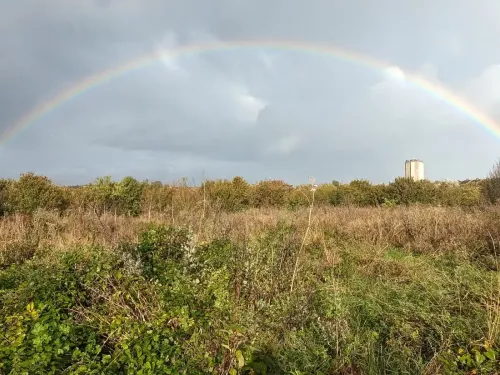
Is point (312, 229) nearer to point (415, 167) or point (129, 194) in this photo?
point (129, 194)

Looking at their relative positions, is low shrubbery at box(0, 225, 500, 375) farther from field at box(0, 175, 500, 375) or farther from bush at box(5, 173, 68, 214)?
bush at box(5, 173, 68, 214)

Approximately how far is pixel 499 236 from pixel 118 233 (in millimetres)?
7020

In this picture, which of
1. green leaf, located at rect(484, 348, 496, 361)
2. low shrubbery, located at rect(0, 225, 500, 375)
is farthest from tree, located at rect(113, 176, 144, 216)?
green leaf, located at rect(484, 348, 496, 361)

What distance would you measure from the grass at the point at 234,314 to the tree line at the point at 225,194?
16.5ft

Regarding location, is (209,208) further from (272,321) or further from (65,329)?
(65,329)

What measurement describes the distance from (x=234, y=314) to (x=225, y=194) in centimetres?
1397

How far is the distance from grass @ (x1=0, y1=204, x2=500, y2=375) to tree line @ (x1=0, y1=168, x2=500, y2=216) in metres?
5.04

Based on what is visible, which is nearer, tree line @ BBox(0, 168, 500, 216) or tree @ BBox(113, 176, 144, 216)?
tree line @ BBox(0, 168, 500, 216)

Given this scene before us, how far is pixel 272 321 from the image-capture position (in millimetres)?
3873

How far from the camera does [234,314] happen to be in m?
3.71

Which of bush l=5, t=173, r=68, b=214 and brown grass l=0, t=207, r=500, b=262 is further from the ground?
bush l=5, t=173, r=68, b=214

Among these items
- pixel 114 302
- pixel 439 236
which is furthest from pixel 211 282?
pixel 439 236

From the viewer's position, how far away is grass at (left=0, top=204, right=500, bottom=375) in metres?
3.05

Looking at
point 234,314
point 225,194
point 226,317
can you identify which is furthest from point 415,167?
point 226,317
